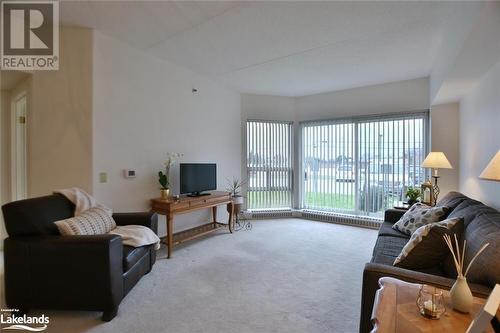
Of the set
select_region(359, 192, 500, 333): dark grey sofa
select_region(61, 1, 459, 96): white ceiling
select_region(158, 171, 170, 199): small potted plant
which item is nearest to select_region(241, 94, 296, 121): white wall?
select_region(61, 1, 459, 96): white ceiling

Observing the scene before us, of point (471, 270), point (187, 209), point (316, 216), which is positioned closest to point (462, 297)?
point (471, 270)

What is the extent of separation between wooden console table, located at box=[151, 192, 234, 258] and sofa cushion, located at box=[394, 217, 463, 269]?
8.64 feet

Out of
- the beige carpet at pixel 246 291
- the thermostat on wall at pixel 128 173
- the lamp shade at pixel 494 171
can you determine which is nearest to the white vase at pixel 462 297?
the lamp shade at pixel 494 171

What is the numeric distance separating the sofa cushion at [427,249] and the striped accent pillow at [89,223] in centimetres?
260

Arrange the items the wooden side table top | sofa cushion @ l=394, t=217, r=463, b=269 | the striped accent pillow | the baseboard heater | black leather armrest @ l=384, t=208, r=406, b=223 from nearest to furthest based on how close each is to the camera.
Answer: the wooden side table top → sofa cushion @ l=394, t=217, r=463, b=269 → the striped accent pillow → black leather armrest @ l=384, t=208, r=406, b=223 → the baseboard heater

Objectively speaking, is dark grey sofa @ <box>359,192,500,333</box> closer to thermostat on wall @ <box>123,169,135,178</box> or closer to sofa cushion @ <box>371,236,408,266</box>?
sofa cushion @ <box>371,236,408,266</box>

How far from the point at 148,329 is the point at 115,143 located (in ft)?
7.46

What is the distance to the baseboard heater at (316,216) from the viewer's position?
4852mm

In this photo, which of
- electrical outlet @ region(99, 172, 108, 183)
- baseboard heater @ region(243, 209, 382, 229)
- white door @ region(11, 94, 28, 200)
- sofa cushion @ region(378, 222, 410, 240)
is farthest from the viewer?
baseboard heater @ region(243, 209, 382, 229)

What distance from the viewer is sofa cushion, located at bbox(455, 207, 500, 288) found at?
133 cm

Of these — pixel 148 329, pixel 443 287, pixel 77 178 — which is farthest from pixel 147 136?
pixel 443 287

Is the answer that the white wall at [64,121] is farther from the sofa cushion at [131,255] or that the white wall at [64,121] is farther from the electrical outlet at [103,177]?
the sofa cushion at [131,255]

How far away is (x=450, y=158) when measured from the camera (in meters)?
4.03

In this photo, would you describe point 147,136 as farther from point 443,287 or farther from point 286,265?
point 443,287
